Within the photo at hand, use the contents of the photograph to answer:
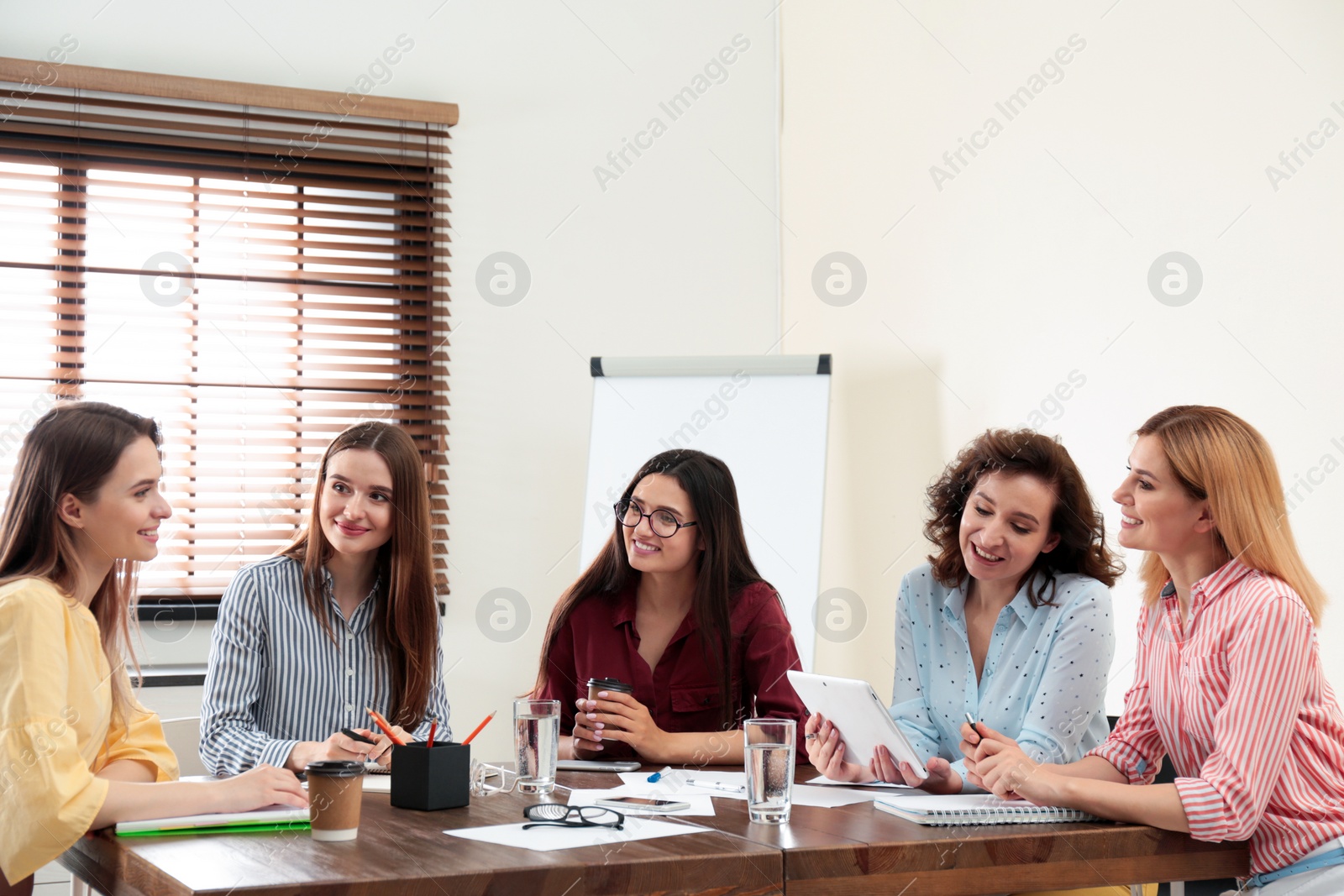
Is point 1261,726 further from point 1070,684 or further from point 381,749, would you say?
point 381,749

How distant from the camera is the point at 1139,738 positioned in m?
1.69

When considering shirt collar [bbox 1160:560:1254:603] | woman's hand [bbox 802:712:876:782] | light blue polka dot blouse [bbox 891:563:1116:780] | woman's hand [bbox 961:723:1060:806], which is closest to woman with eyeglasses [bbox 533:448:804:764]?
light blue polka dot blouse [bbox 891:563:1116:780]

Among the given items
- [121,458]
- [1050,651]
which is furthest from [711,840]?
[121,458]

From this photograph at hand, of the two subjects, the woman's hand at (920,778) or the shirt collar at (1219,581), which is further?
the woman's hand at (920,778)

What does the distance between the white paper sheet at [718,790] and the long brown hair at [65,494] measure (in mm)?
762

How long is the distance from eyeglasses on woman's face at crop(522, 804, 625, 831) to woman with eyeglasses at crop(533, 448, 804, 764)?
633 millimetres

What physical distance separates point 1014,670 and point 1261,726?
1.87ft

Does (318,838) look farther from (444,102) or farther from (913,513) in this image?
(444,102)

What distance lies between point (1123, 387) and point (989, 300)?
587mm

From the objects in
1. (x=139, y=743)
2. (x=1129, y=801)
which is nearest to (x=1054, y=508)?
(x=1129, y=801)

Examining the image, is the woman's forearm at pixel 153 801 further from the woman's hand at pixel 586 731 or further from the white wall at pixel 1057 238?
the white wall at pixel 1057 238

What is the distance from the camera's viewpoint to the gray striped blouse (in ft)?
6.51

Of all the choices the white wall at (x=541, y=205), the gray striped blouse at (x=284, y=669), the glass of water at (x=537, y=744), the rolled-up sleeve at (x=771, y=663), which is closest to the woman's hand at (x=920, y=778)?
the rolled-up sleeve at (x=771, y=663)

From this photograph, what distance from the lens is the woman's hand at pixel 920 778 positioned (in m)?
1.72
